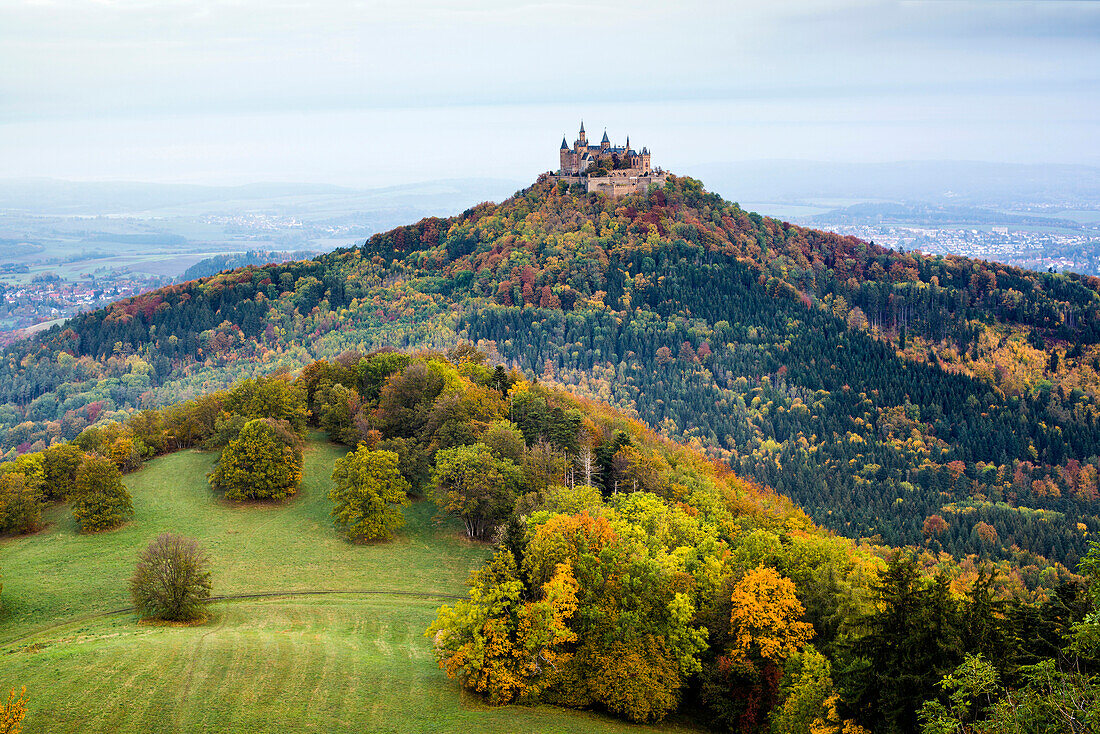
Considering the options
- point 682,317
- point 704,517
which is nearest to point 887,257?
point 682,317

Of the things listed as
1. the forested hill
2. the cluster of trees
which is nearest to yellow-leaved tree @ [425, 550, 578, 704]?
the cluster of trees

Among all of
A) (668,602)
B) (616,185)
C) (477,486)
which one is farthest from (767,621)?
(616,185)

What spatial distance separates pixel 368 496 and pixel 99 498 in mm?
19112

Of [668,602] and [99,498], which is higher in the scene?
[668,602]

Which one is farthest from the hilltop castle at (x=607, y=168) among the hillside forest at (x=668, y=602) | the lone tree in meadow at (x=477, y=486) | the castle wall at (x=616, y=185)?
the lone tree in meadow at (x=477, y=486)

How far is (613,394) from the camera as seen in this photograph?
14600 centimetres

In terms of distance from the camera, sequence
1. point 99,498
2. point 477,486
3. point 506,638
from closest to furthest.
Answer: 1. point 506,638
2. point 99,498
3. point 477,486

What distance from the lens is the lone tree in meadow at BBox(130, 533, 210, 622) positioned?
41312 mm

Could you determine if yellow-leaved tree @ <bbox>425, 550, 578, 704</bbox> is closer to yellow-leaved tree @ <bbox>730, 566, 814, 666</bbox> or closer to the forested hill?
yellow-leaved tree @ <bbox>730, 566, 814, 666</bbox>

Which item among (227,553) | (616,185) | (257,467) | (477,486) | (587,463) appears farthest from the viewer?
(616,185)

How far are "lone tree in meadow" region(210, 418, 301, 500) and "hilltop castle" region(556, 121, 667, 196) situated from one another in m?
136

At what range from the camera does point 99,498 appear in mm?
55375

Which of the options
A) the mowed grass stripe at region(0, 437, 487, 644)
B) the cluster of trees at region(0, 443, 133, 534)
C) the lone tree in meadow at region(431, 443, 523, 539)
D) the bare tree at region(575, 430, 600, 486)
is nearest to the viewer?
the mowed grass stripe at region(0, 437, 487, 644)

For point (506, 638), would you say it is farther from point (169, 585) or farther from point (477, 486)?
point (477, 486)
